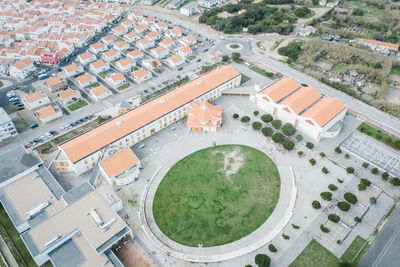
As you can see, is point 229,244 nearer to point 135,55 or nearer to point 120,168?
point 120,168

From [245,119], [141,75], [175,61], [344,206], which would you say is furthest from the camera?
[175,61]

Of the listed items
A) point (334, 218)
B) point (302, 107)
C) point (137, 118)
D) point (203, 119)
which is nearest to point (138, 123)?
point (137, 118)

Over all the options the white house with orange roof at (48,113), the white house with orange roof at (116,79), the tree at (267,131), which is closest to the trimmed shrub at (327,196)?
the tree at (267,131)

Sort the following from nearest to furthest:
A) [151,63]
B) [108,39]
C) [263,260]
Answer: [263,260], [151,63], [108,39]

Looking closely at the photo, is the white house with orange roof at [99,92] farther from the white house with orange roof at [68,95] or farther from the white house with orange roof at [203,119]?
the white house with orange roof at [203,119]

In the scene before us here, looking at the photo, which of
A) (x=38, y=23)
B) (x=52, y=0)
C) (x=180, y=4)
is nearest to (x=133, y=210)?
(x=38, y=23)

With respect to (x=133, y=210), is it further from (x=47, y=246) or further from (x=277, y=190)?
(x=277, y=190)
